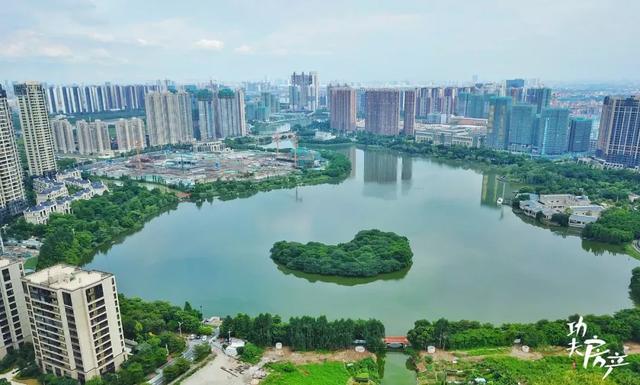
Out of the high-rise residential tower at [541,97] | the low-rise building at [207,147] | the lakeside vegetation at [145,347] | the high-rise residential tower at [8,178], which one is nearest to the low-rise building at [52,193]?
the high-rise residential tower at [8,178]

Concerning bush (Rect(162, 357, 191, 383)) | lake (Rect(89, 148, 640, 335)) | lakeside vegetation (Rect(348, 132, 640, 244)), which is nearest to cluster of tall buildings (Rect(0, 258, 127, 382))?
bush (Rect(162, 357, 191, 383))

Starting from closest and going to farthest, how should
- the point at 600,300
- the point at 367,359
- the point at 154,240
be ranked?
1. the point at 367,359
2. the point at 600,300
3. the point at 154,240

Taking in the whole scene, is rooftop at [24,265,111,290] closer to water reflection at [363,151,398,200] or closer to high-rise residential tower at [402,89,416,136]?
water reflection at [363,151,398,200]

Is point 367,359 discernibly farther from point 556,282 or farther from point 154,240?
point 154,240

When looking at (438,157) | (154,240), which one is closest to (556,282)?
(154,240)

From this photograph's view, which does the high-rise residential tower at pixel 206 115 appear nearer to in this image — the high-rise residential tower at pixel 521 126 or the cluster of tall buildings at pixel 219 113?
the cluster of tall buildings at pixel 219 113

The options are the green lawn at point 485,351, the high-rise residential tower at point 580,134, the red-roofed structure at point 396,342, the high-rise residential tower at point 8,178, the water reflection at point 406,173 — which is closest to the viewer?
the green lawn at point 485,351
